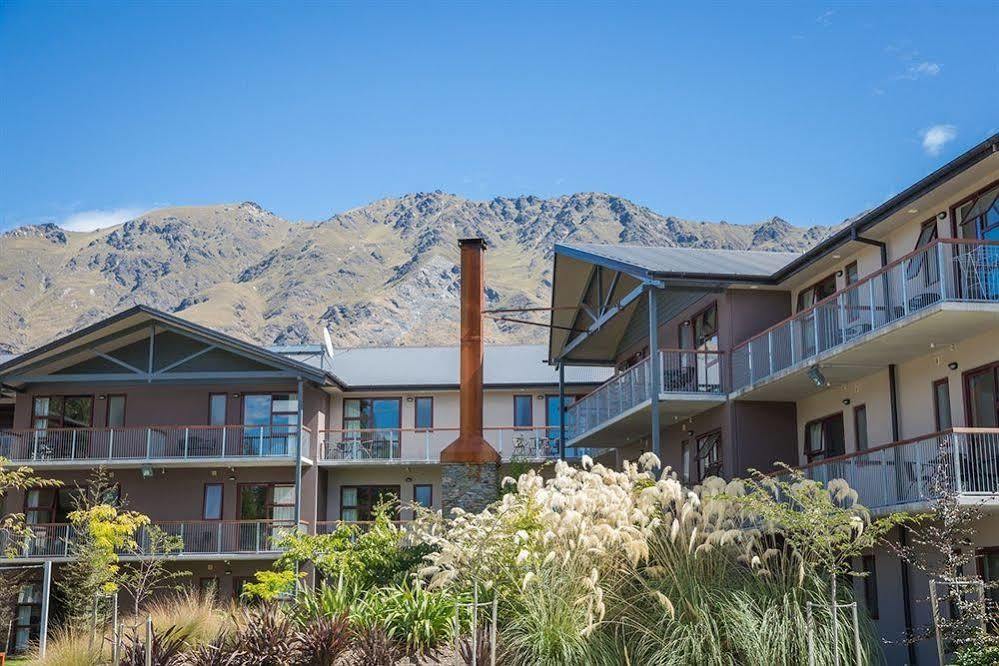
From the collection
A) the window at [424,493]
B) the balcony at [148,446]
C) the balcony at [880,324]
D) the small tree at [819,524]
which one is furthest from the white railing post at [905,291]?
the window at [424,493]

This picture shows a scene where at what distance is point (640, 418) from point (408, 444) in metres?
13.7

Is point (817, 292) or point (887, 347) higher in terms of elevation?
point (817, 292)

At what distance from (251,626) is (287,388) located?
80.8 ft

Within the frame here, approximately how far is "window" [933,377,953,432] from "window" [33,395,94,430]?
95.6ft

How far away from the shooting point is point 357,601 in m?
19.3

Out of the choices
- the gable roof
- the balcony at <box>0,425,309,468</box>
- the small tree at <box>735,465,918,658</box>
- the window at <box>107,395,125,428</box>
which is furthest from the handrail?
the window at <box>107,395,125,428</box>

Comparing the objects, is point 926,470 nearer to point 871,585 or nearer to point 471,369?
point 871,585

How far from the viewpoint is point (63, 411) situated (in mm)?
42000

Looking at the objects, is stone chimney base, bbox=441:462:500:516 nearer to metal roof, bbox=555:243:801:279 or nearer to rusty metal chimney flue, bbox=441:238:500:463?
rusty metal chimney flue, bbox=441:238:500:463

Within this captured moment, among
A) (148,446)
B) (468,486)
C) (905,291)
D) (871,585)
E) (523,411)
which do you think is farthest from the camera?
(523,411)

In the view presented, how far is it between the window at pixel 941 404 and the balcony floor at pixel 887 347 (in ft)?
2.09

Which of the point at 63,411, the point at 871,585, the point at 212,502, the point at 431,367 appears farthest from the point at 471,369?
the point at 63,411

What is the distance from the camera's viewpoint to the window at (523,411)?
142ft

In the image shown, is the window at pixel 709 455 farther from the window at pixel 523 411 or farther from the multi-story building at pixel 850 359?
the window at pixel 523 411
